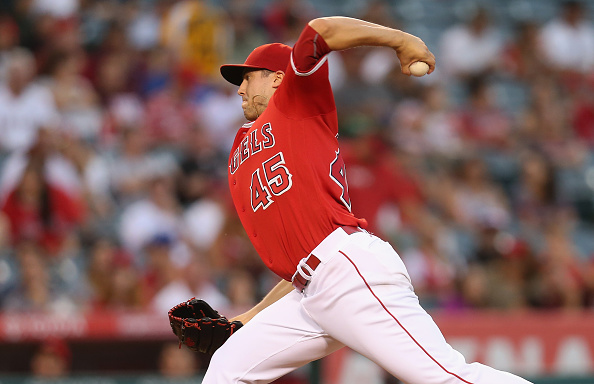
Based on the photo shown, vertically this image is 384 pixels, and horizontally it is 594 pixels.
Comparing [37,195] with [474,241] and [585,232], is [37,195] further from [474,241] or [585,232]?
[585,232]

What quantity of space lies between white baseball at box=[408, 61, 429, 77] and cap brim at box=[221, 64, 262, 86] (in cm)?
87

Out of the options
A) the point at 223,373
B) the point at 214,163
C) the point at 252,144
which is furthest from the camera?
the point at 214,163

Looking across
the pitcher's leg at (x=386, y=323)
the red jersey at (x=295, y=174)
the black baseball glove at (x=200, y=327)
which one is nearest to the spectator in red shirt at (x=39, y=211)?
the black baseball glove at (x=200, y=327)

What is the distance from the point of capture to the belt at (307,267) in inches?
138

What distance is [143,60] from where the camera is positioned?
9336 mm

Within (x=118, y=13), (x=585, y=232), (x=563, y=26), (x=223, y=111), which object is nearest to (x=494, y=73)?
(x=563, y=26)

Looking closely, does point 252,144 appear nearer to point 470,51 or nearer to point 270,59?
point 270,59

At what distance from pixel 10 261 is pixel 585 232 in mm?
6435

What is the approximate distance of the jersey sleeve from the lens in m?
3.34

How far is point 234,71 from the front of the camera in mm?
4012

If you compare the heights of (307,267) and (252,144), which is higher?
(252,144)

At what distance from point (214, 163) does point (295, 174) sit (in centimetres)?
517

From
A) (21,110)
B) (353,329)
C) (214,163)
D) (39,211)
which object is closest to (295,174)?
(353,329)

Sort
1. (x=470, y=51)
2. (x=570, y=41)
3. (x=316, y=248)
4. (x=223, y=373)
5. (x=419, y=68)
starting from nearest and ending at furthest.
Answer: (x=419, y=68), (x=316, y=248), (x=223, y=373), (x=470, y=51), (x=570, y=41)
